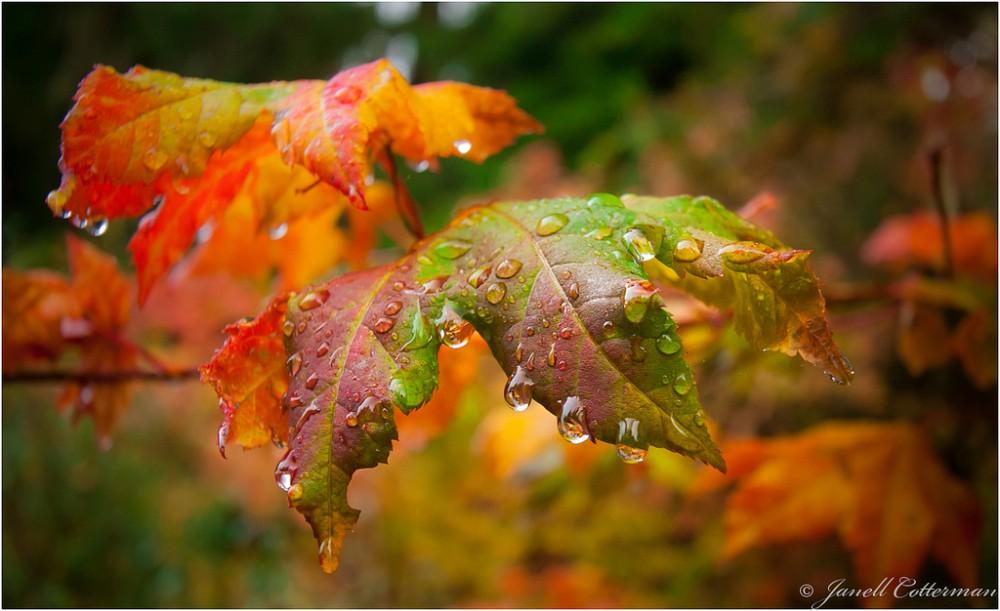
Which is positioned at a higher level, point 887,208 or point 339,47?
point 887,208

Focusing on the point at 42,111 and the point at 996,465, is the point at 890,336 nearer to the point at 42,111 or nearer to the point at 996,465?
the point at 996,465

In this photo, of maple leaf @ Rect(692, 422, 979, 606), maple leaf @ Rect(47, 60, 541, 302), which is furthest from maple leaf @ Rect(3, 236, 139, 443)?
maple leaf @ Rect(692, 422, 979, 606)

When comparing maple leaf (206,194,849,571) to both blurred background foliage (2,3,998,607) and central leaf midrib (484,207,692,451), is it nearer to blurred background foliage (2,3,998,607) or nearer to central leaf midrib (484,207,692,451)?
central leaf midrib (484,207,692,451)

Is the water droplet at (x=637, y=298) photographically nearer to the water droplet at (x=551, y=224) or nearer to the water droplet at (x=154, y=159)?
the water droplet at (x=551, y=224)

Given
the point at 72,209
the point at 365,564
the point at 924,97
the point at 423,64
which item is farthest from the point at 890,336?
the point at 423,64

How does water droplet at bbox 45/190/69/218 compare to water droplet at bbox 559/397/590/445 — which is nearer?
water droplet at bbox 559/397/590/445
